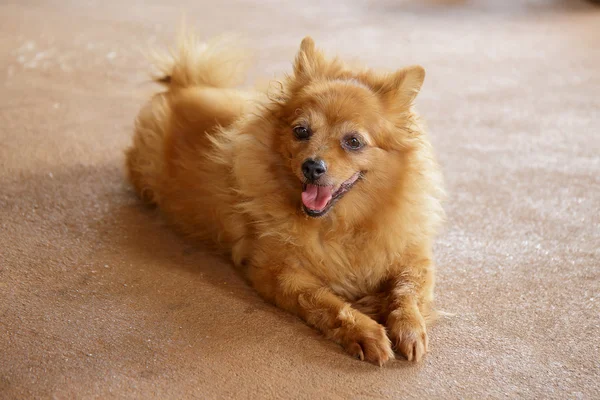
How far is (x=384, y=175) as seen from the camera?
2598 millimetres

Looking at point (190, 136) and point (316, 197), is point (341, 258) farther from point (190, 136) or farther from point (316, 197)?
point (190, 136)

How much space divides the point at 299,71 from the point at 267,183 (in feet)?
1.51

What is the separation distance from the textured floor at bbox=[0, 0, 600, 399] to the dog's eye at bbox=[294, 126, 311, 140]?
2.19 ft

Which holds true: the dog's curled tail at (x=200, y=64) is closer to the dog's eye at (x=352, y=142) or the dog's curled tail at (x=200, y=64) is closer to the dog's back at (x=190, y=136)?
the dog's back at (x=190, y=136)

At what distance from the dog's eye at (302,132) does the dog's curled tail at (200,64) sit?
3.80 ft

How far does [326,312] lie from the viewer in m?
2.50

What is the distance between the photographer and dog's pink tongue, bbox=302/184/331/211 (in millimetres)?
2541

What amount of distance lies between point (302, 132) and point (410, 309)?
2.49 feet

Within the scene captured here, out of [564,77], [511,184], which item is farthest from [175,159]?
[564,77]

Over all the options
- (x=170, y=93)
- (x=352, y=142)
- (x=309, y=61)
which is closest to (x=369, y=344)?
(x=352, y=142)

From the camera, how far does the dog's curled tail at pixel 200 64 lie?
3533 mm

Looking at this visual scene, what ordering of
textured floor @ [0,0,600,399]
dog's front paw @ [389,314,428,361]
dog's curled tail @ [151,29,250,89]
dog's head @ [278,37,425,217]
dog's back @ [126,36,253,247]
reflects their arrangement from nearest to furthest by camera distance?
textured floor @ [0,0,600,399], dog's front paw @ [389,314,428,361], dog's head @ [278,37,425,217], dog's back @ [126,36,253,247], dog's curled tail @ [151,29,250,89]

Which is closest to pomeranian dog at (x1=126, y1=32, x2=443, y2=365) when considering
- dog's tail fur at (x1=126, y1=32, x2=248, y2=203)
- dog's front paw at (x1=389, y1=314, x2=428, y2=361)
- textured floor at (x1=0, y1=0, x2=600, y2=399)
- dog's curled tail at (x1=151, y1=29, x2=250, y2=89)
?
dog's front paw at (x1=389, y1=314, x2=428, y2=361)

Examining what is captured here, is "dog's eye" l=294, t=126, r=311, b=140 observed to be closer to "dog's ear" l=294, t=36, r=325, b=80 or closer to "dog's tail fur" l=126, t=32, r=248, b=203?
"dog's ear" l=294, t=36, r=325, b=80
